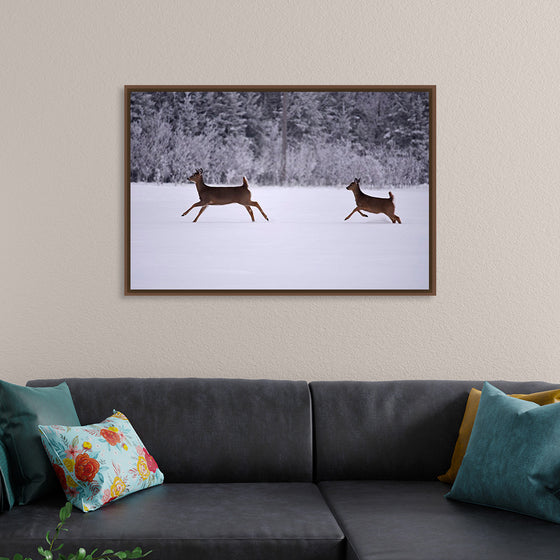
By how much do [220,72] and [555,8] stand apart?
4.74 ft

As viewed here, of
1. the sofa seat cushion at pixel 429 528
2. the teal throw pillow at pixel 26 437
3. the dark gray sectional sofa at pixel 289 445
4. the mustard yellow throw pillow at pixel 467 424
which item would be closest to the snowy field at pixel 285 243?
the dark gray sectional sofa at pixel 289 445

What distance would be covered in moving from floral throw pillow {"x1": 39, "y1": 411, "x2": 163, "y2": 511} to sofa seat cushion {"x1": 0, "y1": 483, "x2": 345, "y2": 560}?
53 millimetres

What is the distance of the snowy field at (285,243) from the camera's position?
9.39ft

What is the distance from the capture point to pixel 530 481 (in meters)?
2.07

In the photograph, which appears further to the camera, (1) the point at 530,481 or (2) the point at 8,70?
(2) the point at 8,70

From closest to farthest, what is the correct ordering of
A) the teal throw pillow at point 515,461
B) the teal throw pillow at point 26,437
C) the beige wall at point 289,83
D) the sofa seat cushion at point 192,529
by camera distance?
the sofa seat cushion at point 192,529, the teal throw pillow at point 515,461, the teal throw pillow at point 26,437, the beige wall at point 289,83

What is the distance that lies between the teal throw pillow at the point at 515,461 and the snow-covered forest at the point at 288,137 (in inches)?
43.7

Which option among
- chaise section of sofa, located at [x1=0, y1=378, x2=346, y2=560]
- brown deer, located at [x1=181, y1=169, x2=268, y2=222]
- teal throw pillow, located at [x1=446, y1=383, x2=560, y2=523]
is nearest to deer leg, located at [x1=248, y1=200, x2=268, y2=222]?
brown deer, located at [x1=181, y1=169, x2=268, y2=222]

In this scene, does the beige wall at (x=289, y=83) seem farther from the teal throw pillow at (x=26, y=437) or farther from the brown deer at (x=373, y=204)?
the teal throw pillow at (x=26, y=437)

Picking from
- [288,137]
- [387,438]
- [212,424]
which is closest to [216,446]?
[212,424]

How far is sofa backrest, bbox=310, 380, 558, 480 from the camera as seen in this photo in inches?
98.7

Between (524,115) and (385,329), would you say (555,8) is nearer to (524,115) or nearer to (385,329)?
(524,115)

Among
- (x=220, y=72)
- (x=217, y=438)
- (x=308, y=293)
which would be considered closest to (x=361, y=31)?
(x=220, y=72)

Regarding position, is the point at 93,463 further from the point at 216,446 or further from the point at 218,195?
the point at 218,195
